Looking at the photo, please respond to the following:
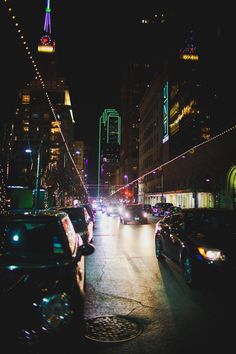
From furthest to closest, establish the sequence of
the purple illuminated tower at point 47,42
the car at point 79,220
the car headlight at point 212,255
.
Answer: the purple illuminated tower at point 47,42, the car at point 79,220, the car headlight at point 212,255

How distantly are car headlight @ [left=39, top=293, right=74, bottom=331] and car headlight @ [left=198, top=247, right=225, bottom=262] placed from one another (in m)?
4.41

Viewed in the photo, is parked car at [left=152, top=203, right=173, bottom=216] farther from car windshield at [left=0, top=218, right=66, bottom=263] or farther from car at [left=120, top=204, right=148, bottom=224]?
car windshield at [left=0, top=218, right=66, bottom=263]

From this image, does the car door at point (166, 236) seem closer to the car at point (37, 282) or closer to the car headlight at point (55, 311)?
the car at point (37, 282)

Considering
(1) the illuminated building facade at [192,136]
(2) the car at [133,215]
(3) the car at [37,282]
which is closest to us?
(3) the car at [37,282]

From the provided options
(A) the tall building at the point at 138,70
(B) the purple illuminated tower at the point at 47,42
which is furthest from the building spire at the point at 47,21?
(A) the tall building at the point at 138,70

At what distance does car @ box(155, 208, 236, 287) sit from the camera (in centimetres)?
685

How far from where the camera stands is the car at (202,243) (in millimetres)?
6848

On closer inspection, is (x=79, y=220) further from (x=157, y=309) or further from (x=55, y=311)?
(x=55, y=311)

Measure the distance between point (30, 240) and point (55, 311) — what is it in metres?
1.37

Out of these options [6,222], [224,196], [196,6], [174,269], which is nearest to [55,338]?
[6,222]

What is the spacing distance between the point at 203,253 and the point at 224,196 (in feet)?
124

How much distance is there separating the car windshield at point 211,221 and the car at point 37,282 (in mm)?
4527

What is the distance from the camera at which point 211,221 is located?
8.65 meters

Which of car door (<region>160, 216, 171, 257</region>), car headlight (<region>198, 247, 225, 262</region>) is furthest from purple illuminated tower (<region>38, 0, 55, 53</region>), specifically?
car headlight (<region>198, 247, 225, 262</region>)
